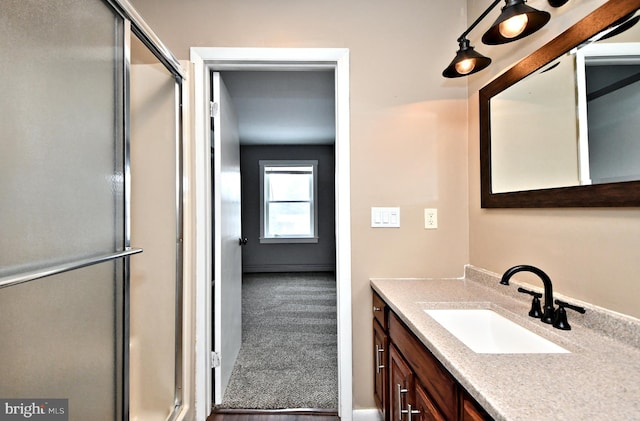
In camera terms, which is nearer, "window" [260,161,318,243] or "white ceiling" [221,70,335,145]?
"white ceiling" [221,70,335,145]

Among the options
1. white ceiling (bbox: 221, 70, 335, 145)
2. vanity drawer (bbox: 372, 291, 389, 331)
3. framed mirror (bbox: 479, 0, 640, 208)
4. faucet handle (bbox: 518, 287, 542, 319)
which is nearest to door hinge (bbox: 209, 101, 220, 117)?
white ceiling (bbox: 221, 70, 335, 145)

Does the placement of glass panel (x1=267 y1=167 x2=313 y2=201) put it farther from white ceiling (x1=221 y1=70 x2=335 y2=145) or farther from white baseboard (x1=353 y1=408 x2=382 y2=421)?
white baseboard (x1=353 y1=408 x2=382 y2=421)

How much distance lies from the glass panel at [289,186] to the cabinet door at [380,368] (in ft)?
13.9

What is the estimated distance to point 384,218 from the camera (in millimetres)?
1759

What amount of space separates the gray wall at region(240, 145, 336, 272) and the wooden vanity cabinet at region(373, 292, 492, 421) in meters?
4.12

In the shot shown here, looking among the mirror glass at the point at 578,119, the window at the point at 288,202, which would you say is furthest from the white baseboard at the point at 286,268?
the mirror glass at the point at 578,119

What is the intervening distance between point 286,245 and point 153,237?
422 centimetres

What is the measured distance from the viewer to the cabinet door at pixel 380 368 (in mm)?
1474

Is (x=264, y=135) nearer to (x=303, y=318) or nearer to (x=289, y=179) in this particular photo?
(x=289, y=179)

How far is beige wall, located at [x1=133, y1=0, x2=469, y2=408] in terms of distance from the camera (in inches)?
68.7

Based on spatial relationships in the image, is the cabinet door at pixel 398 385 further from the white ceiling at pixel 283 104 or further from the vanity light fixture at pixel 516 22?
the white ceiling at pixel 283 104

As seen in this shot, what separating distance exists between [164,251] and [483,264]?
67.7 inches

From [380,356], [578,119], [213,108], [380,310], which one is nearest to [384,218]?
[380,310]

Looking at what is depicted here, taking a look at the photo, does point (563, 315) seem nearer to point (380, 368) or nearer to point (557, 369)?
point (557, 369)
